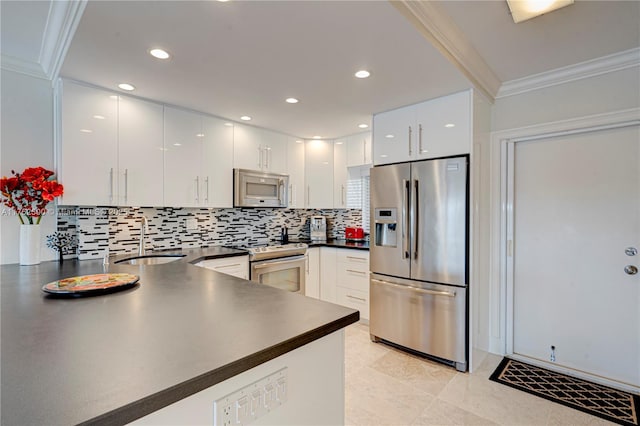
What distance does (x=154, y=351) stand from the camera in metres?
0.82

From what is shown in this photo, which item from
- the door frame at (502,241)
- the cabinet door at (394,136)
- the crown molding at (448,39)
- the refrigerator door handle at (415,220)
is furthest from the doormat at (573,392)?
the crown molding at (448,39)

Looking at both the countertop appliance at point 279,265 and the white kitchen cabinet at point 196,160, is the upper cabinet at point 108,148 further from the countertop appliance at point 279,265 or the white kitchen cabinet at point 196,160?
the countertop appliance at point 279,265

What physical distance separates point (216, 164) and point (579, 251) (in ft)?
11.0

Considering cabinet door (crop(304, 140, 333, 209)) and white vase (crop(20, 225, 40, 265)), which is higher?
cabinet door (crop(304, 140, 333, 209))

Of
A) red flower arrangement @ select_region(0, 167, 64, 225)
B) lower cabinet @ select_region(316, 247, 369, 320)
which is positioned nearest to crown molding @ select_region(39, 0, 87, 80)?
red flower arrangement @ select_region(0, 167, 64, 225)

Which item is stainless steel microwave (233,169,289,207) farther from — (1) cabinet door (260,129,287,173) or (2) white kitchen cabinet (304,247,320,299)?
(2) white kitchen cabinet (304,247,320,299)

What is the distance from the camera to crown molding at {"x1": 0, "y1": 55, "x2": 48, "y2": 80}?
2279 millimetres

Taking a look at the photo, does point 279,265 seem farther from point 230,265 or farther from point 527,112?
point 527,112

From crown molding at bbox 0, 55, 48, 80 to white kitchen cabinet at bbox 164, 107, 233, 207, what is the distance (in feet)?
2.96

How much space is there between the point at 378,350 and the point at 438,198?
5.03ft

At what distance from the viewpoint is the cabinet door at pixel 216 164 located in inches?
123

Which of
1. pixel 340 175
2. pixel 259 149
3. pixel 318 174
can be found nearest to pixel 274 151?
pixel 259 149

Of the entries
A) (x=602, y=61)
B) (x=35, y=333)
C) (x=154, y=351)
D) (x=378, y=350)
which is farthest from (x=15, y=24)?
(x=602, y=61)

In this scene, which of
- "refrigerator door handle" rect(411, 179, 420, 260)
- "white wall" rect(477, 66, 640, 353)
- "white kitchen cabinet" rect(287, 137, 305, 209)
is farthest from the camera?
"white kitchen cabinet" rect(287, 137, 305, 209)
